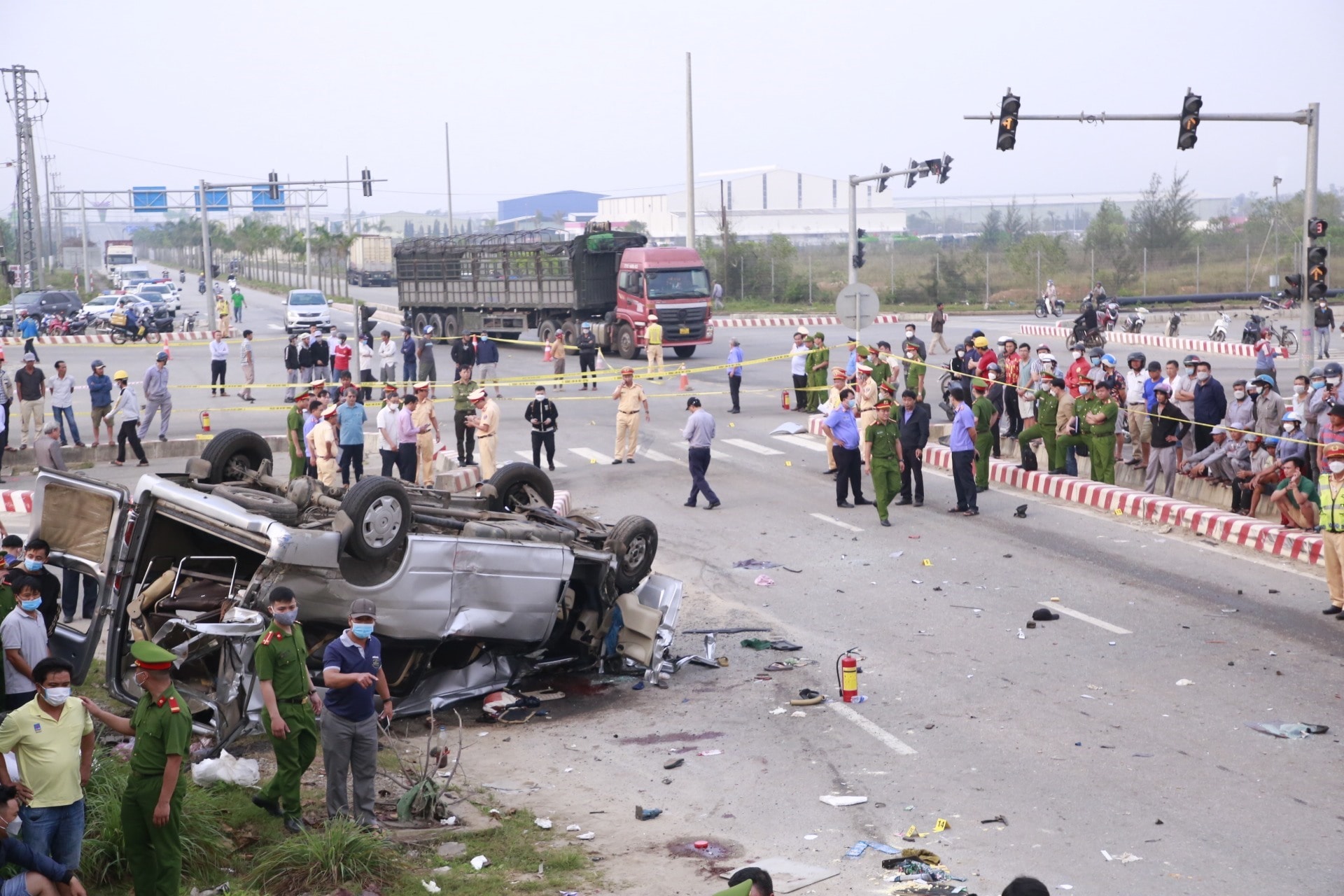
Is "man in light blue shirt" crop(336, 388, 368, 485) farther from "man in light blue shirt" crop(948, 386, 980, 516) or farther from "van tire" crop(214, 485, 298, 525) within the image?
"van tire" crop(214, 485, 298, 525)

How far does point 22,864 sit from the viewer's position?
6.20 metres

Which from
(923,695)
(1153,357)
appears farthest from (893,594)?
(1153,357)

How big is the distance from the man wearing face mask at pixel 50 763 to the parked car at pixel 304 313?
4133cm

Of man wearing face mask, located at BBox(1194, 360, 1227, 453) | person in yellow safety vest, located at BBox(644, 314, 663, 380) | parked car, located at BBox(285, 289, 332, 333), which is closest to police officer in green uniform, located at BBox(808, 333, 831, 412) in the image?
person in yellow safety vest, located at BBox(644, 314, 663, 380)

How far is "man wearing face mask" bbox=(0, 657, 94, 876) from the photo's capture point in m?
6.55

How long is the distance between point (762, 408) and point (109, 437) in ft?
42.4

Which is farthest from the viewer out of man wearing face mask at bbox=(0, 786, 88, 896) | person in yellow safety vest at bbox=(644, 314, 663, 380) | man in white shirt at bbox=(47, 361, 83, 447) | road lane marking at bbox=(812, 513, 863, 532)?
person in yellow safety vest at bbox=(644, 314, 663, 380)

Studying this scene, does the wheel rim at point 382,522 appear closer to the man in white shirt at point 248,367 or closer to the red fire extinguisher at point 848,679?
the red fire extinguisher at point 848,679

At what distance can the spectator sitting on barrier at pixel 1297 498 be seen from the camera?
1521 cm

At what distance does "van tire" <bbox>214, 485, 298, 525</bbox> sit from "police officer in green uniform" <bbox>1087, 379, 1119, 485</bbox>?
1215 cm

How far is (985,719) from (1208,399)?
976cm

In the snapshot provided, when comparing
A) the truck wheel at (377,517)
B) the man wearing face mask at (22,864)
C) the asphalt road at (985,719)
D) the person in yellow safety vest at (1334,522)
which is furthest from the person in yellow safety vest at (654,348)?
the man wearing face mask at (22,864)

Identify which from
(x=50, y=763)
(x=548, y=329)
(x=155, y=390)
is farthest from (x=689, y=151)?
(x=50, y=763)

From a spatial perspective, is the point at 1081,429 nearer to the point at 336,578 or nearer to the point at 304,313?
the point at 336,578
